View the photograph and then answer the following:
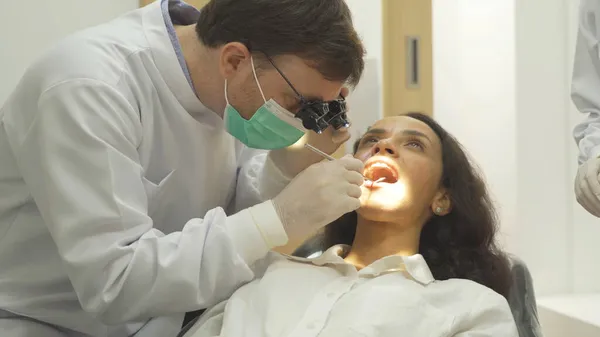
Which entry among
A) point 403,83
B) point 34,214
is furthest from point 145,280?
point 403,83

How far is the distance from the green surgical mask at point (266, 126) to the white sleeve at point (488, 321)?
0.59m

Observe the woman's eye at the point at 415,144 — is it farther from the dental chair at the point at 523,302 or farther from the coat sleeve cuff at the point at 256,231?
the coat sleeve cuff at the point at 256,231

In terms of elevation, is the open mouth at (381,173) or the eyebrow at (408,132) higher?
the eyebrow at (408,132)

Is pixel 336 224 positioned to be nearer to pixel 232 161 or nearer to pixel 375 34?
pixel 232 161

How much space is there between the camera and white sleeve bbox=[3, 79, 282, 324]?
129cm

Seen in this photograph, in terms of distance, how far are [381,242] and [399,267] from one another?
208mm

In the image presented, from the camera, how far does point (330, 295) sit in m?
1.46

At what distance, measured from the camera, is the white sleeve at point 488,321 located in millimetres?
1404

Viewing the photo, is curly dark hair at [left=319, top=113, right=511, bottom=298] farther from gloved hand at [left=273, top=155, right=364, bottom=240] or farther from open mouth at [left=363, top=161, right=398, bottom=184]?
gloved hand at [left=273, top=155, right=364, bottom=240]

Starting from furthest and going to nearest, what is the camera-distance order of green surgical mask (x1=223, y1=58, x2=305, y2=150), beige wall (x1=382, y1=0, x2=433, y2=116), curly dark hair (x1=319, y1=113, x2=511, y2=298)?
beige wall (x1=382, y1=0, x2=433, y2=116)
curly dark hair (x1=319, y1=113, x2=511, y2=298)
green surgical mask (x1=223, y1=58, x2=305, y2=150)

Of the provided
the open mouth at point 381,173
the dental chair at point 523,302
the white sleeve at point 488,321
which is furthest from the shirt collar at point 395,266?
the dental chair at point 523,302

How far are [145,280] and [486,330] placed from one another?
0.76 m

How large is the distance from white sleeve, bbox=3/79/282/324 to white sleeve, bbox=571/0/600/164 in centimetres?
127

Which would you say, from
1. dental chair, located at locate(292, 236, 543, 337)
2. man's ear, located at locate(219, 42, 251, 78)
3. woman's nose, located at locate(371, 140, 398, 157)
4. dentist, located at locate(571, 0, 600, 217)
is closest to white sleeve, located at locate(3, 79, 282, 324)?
man's ear, located at locate(219, 42, 251, 78)
